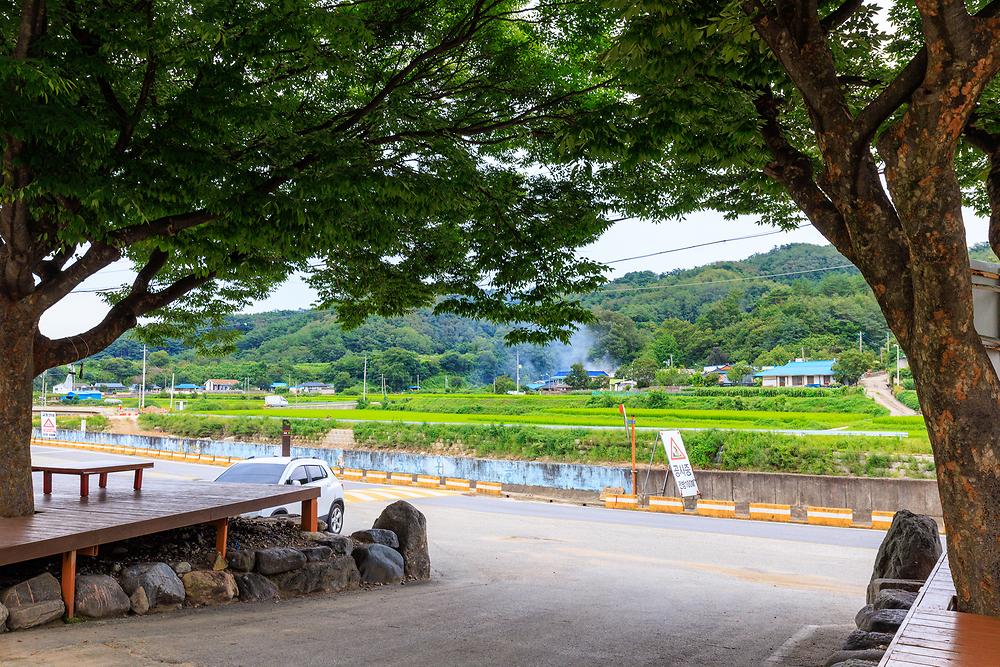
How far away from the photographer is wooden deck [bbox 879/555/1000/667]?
4.07 m

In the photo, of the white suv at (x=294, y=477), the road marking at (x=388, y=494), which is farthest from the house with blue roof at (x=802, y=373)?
the white suv at (x=294, y=477)

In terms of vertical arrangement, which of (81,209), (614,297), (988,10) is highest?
(614,297)

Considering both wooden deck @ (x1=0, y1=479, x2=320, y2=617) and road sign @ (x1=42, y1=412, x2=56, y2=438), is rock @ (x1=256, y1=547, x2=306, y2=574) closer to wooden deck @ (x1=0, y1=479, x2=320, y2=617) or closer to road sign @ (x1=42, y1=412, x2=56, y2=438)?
wooden deck @ (x1=0, y1=479, x2=320, y2=617)

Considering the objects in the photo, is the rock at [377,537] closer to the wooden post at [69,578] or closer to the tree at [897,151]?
the wooden post at [69,578]

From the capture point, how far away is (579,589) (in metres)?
11.7

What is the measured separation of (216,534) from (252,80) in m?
5.92

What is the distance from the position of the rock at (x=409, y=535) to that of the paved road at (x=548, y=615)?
38 centimetres

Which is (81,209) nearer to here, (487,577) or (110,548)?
(110,548)

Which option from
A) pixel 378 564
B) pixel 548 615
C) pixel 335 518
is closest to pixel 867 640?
pixel 548 615

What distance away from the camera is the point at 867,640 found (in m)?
6.44

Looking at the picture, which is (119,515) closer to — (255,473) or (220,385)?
(255,473)

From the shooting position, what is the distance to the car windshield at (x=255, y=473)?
14805 millimetres

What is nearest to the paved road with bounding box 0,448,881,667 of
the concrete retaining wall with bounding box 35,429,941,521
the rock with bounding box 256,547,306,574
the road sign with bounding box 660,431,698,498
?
the rock with bounding box 256,547,306,574

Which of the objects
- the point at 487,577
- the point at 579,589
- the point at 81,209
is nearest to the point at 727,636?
the point at 579,589
